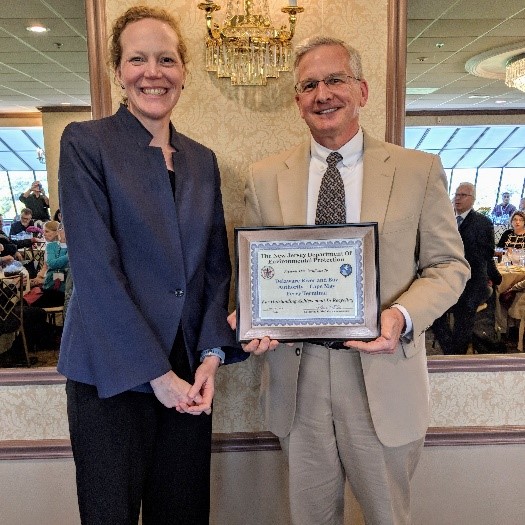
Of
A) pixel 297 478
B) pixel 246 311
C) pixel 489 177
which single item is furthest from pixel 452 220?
pixel 489 177

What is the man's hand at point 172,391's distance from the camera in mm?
1267

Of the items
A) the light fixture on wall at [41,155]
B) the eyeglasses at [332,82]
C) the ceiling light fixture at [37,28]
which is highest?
the ceiling light fixture at [37,28]

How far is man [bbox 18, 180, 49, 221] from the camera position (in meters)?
2.06

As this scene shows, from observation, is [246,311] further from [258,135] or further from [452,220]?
[258,135]

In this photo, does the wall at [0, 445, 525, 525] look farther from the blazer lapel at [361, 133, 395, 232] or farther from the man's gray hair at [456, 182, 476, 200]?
the blazer lapel at [361, 133, 395, 232]

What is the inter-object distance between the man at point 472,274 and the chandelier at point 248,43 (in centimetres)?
92

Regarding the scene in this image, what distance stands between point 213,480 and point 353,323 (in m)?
1.22

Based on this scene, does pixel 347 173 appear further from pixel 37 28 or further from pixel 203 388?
pixel 37 28

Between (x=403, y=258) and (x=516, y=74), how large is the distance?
6.12 ft

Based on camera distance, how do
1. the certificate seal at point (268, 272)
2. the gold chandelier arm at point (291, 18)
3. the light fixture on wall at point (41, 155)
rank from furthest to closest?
the light fixture on wall at point (41, 155) < the gold chandelier arm at point (291, 18) < the certificate seal at point (268, 272)

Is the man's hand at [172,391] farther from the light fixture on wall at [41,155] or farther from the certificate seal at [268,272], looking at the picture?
the light fixture on wall at [41,155]

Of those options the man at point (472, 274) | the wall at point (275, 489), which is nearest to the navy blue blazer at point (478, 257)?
the man at point (472, 274)

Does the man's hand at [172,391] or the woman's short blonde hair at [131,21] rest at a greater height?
the woman's short blonde hair at [131,21]

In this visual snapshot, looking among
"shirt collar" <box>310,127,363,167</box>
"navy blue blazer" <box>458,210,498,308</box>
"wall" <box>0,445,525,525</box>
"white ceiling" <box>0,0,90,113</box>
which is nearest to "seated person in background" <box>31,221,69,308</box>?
"white ceiling" <box>0,0,90,113</box>
